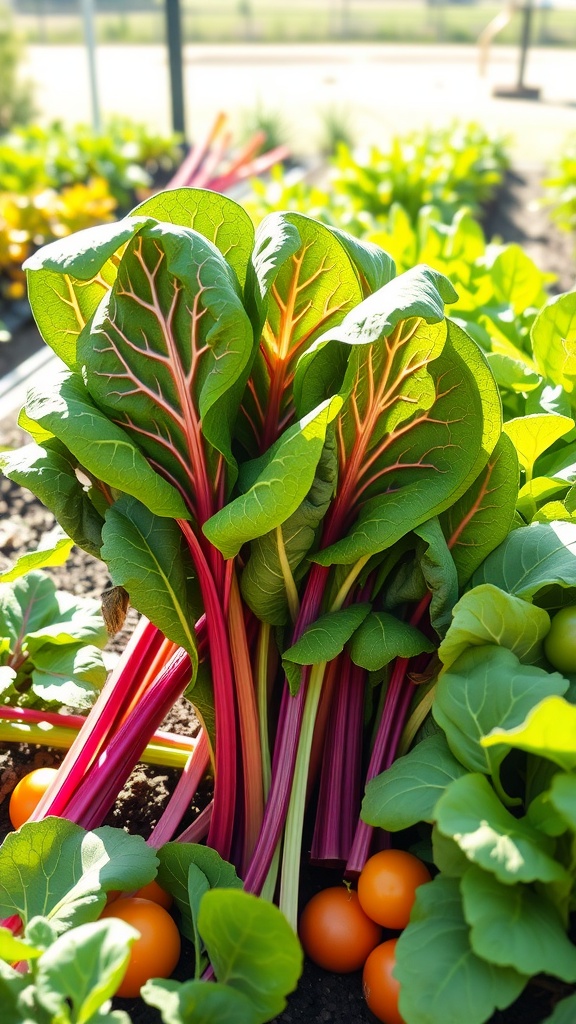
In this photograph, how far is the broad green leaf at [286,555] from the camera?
5.28ft

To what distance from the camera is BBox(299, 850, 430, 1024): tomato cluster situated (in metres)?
1.57

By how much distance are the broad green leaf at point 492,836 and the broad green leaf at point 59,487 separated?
833mm

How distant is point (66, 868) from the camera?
5.28ft

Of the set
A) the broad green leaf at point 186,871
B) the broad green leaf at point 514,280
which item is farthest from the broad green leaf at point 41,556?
the broad green leaf at point 514,280

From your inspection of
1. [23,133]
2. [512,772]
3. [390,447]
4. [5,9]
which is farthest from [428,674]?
[5,9]

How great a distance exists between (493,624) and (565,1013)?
0.57 meters

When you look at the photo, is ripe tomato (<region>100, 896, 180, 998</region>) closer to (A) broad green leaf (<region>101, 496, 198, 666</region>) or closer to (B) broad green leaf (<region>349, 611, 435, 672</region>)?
(A) broad green leaf (<region>101, 496, 198, 666</region>)

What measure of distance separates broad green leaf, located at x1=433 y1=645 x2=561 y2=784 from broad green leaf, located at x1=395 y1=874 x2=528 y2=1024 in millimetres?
243

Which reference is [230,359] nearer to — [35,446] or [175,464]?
[175,464]

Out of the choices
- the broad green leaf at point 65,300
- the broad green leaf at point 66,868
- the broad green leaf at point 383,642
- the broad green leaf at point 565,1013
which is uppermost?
the broad green leaf at point 65,300

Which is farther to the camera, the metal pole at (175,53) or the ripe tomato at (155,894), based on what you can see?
the metal pole at (175,53)

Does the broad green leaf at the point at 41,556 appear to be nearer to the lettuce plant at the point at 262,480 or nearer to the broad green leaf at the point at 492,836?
the lettuce plant at the point at 262,480

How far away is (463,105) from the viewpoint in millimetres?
16531

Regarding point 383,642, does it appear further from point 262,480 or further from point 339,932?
point 339,932
